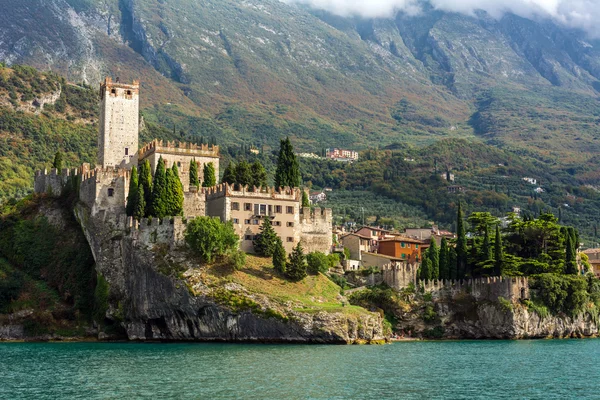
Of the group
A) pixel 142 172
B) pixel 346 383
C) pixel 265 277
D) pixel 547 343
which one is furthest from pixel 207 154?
pixel 346 383

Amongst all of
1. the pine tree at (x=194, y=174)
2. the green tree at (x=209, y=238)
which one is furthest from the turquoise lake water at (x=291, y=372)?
the pine tree at (x=194, y=174)

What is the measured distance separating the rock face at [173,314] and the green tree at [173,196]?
4622 mm

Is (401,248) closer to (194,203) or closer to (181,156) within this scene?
(181,156)

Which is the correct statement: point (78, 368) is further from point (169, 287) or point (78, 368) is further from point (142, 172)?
point (142, 172)

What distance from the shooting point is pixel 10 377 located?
55.9 metres

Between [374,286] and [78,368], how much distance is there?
41.6 meters

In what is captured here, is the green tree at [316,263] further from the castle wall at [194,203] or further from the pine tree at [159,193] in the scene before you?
the pine tree at [159,193]

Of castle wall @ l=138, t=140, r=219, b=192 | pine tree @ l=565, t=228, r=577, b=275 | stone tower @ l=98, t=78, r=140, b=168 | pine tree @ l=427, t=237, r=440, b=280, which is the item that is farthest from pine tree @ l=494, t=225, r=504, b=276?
stone tower @ l=98, t=78, r=140, b=168

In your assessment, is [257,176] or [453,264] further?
[453,264]

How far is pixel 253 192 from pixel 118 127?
22222 millimetres

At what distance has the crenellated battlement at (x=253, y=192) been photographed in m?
88.3

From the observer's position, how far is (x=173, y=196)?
8606cm

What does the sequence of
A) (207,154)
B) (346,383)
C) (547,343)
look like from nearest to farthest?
1. (346,383)
2. (547,343)
3. (207,154)

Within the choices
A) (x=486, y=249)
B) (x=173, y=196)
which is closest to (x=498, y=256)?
(x=486, y=249)
